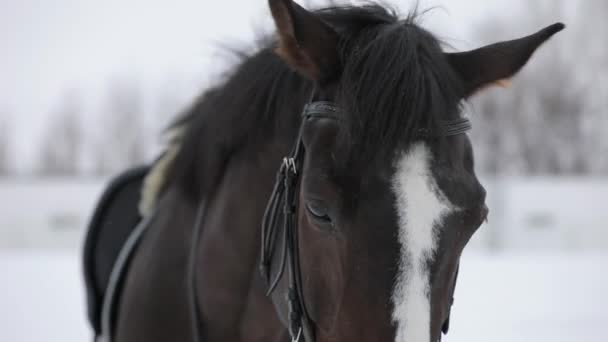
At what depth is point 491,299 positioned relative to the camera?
256 inches

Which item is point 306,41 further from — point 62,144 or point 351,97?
point 62,144

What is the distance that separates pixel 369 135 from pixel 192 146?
1014 millimetres

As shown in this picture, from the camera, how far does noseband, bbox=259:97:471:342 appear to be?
1467mm

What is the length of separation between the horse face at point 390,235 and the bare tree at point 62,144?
937 inches

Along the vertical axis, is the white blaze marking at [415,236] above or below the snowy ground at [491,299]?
above

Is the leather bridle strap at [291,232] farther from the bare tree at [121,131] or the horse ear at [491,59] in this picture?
the bare tree at [121,131]

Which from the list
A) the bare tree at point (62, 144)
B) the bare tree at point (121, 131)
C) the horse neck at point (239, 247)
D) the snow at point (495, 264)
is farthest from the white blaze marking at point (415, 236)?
the bare tree at point (62, 144)

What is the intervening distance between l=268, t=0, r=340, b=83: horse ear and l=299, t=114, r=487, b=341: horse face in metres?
0.24

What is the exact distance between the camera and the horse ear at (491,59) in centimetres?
157

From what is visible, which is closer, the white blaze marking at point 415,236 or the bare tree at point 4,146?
the white blaze marking at point 415,236

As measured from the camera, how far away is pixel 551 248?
8.98 meters

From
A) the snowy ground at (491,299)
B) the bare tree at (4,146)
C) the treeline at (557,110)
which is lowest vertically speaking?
the bare tree at (4,146)

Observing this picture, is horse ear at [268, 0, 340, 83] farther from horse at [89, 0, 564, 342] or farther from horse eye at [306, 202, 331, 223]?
horse eye at [306, 202, 331, 223]

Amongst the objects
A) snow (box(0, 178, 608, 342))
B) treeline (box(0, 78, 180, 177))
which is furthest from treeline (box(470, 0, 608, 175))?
treeline (box(0, 78, 180, 177))
